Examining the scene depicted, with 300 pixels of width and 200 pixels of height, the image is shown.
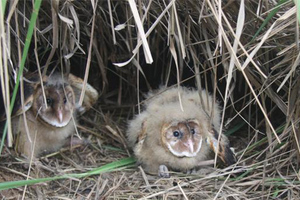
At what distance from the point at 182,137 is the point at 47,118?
95 centimetres

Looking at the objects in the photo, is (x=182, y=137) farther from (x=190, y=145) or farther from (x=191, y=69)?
(x=191, y=69)

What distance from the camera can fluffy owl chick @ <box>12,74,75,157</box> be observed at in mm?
3389

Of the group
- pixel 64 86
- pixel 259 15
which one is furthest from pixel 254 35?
pixel 64 86

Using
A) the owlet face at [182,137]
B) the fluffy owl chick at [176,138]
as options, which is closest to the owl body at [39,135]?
the fluffy owl chick at [176,138]

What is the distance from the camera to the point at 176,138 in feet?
10.9

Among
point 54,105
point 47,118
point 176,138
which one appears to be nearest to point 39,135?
point 47,118

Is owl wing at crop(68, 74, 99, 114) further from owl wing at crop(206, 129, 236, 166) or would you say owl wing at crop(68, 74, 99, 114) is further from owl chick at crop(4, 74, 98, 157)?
owl wing at crop(206, 129, 236, 166)

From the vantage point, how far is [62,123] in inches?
138

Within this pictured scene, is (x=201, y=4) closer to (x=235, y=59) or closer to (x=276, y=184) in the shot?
(x=235, y=59)

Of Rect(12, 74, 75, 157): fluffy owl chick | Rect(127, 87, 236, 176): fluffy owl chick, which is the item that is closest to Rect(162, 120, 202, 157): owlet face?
Rect(127, 87, 236, 176): fluffy owl chick

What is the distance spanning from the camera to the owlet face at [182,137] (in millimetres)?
3305

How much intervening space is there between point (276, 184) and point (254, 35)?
0.87 m

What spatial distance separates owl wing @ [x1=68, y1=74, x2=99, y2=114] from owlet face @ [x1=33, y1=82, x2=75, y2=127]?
16cm

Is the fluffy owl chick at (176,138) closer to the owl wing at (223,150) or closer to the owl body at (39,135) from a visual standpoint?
the owl wing at (223,150)
